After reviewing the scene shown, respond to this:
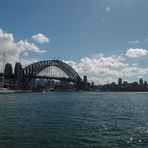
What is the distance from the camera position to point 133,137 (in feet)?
76.8

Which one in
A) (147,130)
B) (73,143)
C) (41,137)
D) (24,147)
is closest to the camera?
(24,147)

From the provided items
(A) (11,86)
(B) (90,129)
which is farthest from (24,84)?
(B) (90,129)

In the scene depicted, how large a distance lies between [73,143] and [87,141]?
1.17 metres

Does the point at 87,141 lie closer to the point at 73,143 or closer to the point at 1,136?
the point at 73,143

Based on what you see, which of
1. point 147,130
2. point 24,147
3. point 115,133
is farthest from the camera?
point 147,130

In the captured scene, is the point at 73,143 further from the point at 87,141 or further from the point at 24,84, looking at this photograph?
the point at 24,84

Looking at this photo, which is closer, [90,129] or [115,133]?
[115,133]

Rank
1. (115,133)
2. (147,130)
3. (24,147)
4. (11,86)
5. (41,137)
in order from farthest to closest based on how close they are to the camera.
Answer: (11,86) → (147,130) → (115,133) → (41,137) → (24,147)

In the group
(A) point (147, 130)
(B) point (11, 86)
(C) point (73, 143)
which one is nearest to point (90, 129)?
(A) point (147, 130)

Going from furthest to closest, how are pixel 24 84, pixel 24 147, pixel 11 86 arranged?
pixel 24 84
pixel 11 86
pixel 24 147

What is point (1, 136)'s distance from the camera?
2291cm

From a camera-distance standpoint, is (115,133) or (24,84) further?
(24,84)

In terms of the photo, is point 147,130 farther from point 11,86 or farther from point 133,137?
point 11,86

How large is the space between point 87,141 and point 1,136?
596 centimetres
